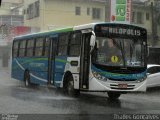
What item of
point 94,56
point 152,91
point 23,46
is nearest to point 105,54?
point 94,56

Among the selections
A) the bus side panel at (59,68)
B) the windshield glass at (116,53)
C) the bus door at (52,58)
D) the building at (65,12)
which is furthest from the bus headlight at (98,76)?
the building at (65,12)

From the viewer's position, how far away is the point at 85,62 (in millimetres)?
16969

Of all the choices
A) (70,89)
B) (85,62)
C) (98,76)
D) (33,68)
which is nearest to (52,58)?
(70,89)

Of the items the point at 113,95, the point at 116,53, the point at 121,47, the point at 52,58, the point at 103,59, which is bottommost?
the point at 113,95

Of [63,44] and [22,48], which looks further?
[22,48]

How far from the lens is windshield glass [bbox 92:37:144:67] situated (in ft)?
54.2

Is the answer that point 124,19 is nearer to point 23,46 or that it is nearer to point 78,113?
point 23,46

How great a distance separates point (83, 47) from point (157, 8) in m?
36.5

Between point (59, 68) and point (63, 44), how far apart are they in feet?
3.32

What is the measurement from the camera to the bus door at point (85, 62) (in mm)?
16812

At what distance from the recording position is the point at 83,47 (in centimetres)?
1722

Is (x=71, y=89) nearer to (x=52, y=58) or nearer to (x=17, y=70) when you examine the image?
(x=52, y=58)

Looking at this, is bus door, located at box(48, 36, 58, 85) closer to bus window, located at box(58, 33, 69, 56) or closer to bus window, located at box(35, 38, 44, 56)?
bus window, located at box(58, 33, 69, 56)

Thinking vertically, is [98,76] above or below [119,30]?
below
